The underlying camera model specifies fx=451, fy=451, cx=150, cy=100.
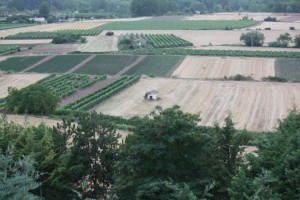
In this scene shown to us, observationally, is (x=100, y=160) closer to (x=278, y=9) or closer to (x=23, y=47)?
(x=23, y=47)

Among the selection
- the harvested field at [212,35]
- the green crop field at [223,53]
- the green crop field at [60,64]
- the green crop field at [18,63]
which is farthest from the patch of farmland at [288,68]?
the green crop field at [18,63]

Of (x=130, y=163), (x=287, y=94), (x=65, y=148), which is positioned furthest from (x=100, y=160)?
(x=287, y=94)

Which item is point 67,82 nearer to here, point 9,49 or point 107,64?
point 107,64

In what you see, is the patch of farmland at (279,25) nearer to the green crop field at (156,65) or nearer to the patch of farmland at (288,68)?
the patch of farmland at (288,68)

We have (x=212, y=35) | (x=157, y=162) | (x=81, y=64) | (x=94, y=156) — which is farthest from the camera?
(x=212, y=35)

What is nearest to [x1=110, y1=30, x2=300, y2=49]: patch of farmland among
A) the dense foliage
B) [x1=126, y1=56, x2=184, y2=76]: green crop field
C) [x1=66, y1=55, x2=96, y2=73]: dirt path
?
[x1=126, y1=56, x2=184, y2=76]: green crop field

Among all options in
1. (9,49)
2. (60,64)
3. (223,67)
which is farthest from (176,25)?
(223,67)
